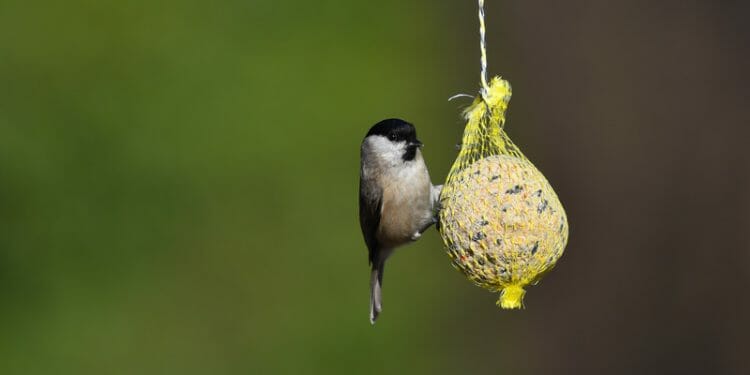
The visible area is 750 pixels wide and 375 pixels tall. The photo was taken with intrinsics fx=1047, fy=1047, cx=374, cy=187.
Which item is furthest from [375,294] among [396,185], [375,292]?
[396,185]

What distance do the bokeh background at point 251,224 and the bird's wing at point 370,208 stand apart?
1253 millimetres

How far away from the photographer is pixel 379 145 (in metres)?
4.70

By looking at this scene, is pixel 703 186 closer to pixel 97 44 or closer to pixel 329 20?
pixel 329 20

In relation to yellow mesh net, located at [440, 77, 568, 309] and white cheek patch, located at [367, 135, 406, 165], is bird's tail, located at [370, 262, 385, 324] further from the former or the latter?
yellow mesh net, located at [440, 77, 568, 309]

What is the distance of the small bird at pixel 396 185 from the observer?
4.62 meters

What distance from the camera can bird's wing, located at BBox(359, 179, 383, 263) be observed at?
4875 mm

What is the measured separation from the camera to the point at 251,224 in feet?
21.1

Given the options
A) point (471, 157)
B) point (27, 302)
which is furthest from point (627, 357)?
point (27, 302)

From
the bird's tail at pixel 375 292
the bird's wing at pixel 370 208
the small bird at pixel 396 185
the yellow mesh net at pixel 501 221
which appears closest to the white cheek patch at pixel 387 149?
the small bird at pixel 396 185

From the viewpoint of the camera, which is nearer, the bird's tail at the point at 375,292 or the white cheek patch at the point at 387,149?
the white cheek patch at the point at 387,149

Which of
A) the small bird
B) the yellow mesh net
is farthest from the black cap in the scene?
the yellow mesh net

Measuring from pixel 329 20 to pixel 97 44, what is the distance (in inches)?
57.1

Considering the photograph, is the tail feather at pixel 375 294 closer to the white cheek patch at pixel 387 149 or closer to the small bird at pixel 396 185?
the small bird at pixel 396 185

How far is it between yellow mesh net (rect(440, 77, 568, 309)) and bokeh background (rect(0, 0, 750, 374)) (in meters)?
2.34
